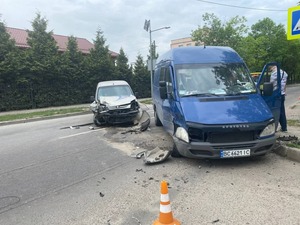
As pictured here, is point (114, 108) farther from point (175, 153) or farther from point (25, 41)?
point (25, 41)

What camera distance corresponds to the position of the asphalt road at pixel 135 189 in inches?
148

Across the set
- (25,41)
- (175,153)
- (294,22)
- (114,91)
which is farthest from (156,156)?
(25,41)

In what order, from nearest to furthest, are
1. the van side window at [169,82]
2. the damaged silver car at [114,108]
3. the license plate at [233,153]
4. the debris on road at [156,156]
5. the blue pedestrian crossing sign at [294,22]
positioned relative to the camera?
the license plate at [233,153] < the debris on road at [156,156] < the blue pedestrian crossing sign at [294,22] < the van side window at [169,82] < the damaged silver car at [114,108]

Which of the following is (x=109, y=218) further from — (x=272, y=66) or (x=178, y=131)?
(x=272, y=66)

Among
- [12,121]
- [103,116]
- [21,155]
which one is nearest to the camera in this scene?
[21,155]

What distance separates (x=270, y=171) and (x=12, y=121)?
42.5 feet

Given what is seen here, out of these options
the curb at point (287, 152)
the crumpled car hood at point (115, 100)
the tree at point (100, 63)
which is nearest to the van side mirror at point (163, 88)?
the curb at point (287, 152)

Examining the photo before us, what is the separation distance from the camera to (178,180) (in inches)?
197

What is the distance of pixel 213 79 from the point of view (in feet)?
22.0

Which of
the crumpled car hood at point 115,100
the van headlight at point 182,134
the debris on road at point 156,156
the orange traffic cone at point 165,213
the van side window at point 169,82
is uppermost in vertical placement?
the van side window at point 169,82

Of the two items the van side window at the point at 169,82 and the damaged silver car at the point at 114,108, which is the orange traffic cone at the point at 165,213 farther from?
the damaged silver car at the point at 114,108

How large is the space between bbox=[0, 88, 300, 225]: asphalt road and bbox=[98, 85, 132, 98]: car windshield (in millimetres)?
5006

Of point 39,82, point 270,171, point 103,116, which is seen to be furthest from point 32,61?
point 270,171

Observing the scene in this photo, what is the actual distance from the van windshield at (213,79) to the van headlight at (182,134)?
0.97m
